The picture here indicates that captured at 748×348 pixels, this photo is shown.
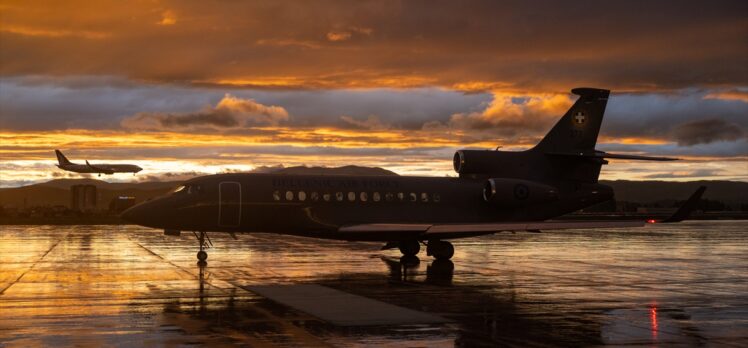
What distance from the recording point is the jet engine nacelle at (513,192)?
111 ft

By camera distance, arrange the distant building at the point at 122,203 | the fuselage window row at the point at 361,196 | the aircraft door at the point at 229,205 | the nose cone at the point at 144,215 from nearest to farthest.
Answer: the nose cone at the point at 144,215 → the aircraft door at the point at 229,205 → the fuselage window row at the point at 361,196 → the distant building at the point at 122,203

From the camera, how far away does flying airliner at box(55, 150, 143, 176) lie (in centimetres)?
15312

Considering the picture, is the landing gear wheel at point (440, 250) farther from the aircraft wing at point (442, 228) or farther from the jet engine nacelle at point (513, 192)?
the jet engine nacelle at point (513, 192)

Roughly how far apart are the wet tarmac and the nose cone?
1.47 m

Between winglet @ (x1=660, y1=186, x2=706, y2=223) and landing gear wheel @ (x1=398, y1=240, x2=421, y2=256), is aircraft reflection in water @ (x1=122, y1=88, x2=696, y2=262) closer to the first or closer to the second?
landing gear wheel @ (x1=398, y1=240, x2=421, y2=256)

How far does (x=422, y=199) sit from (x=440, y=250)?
8.81 feet

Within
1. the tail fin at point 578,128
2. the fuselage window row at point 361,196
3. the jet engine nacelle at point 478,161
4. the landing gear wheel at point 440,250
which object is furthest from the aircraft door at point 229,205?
the tail fin at point 578,128

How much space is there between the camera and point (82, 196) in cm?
16000

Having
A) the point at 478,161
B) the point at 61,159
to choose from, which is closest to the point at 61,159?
the point at 61,159

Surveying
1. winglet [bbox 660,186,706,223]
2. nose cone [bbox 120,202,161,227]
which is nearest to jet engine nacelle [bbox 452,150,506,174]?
winglet [bbox 660,186,706,223]

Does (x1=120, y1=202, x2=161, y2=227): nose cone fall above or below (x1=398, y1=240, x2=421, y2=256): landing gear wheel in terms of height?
above

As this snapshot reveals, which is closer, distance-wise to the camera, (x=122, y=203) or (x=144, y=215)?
(x=144, y=215)

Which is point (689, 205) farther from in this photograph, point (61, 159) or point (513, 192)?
point (61, 159)

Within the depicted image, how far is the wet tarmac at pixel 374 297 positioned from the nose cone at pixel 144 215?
4.82ft
